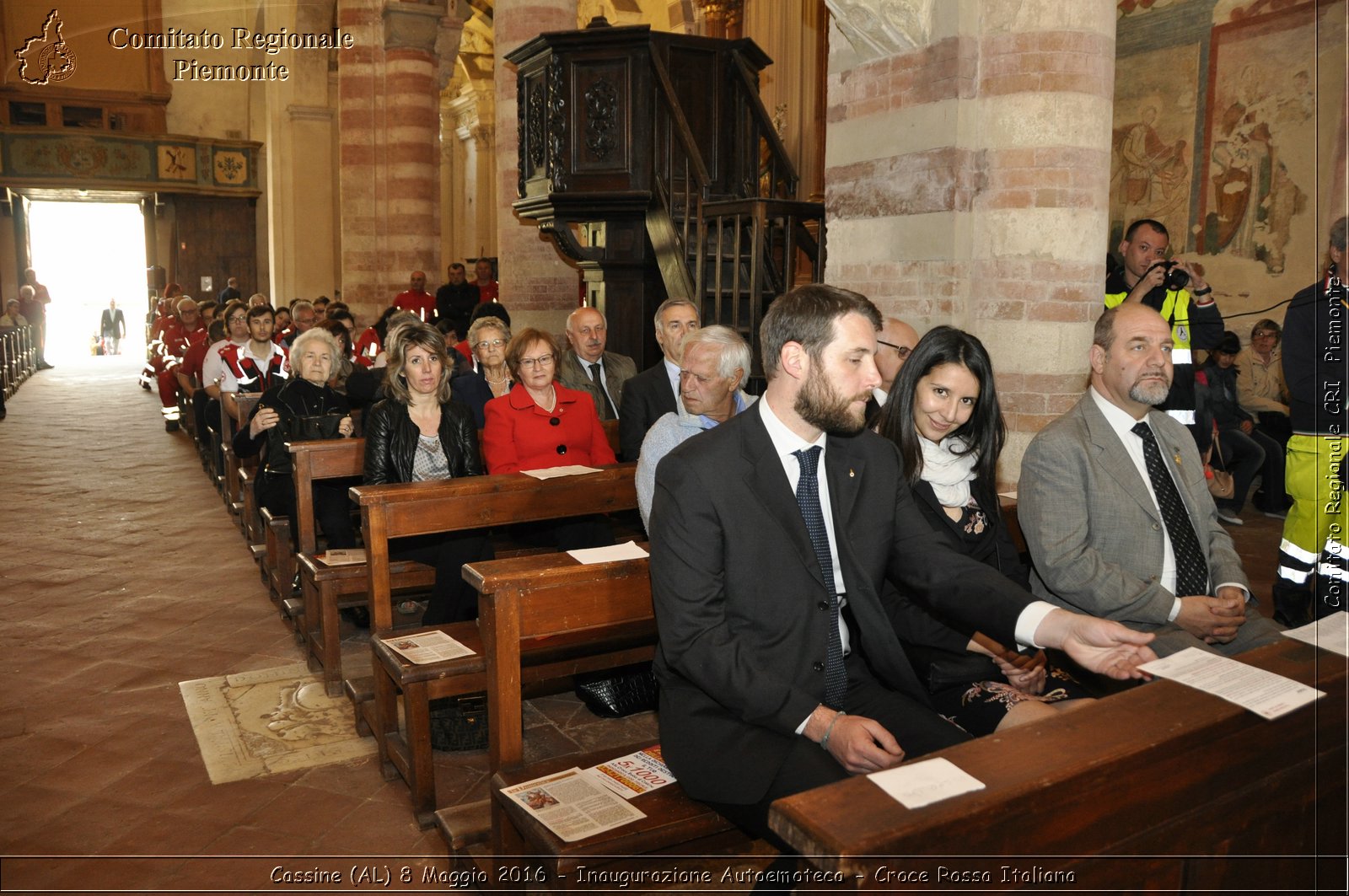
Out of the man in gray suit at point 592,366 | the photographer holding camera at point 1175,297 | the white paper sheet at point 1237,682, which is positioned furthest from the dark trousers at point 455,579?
the photographer holding camera at point 1175,297

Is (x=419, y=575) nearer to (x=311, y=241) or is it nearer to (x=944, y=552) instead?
(x=944, y=552)

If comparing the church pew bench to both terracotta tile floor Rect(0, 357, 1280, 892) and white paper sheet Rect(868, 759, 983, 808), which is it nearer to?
terracotta tile floor Rect(0, 357, 1280, 892)

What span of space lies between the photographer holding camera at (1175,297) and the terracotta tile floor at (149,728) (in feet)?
10.5

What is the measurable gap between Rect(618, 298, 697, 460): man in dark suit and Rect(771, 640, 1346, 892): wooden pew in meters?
3.34

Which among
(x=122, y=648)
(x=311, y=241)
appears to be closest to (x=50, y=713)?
(x=122, y=648)

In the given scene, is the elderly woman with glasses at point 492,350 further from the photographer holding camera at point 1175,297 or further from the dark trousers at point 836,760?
the dark trousers at point 836,760

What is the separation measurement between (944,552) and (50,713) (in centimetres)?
366

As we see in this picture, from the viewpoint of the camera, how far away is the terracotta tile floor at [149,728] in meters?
3.19

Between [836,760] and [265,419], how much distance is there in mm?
4561

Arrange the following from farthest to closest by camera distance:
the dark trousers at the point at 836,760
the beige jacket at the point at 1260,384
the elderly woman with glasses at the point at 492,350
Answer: the beige jacket at the point at 1260,384 < the elderly woman with glasses at the point at 492,350 < the dark trousers at the point at 836,760

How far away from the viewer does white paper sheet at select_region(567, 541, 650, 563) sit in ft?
10.2

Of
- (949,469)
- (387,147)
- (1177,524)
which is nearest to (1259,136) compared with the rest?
(1177,524)

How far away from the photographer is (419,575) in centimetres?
482

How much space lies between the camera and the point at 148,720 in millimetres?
4176
